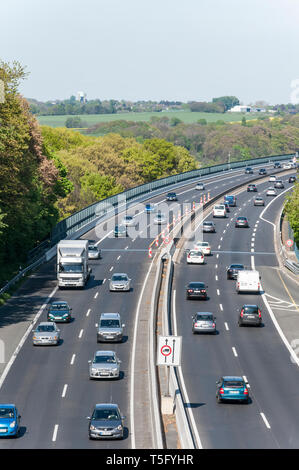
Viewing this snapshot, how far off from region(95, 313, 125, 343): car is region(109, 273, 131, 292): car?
14.1 metres

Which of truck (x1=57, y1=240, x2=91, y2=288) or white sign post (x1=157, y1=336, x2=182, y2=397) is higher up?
white sign post (x1=157, y1=336, x2=182, y2=397)

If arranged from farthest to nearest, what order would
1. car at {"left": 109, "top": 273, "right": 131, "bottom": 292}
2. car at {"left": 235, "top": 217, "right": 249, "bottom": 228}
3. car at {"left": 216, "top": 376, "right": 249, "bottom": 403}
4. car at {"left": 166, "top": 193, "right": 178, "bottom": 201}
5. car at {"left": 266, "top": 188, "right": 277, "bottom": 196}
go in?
1. car at {"left": 266, "top": 188, "right": 277, "bottom": 196}
2. car at {"left": 166, "top": 193, "right": 178, "bottom": 201}
3. car at {"left": 235, "top": 217, "right": 249, "bottom": 228}
4. car at {"left": 109, "top": 273, "right": 131, "bottom": 292}
5. car at {"left": 216, "top": 376, "right": 249, "bottom": 403}

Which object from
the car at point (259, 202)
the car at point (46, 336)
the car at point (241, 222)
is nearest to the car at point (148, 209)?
the car at point (241, 222)

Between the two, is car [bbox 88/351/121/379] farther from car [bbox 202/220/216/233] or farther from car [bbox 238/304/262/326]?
car [bbox 202/220/216/233]

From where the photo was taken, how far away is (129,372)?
4772 centimetres

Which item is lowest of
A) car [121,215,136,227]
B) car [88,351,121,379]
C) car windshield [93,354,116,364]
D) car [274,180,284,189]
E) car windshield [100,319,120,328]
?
car [274,180,284,189]

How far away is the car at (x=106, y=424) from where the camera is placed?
1405 inches

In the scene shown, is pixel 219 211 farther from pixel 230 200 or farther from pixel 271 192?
pixel 271 192

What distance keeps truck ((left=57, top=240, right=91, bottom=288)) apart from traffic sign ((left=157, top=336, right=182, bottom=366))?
30.8m

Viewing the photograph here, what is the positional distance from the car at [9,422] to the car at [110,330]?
58.2 ft

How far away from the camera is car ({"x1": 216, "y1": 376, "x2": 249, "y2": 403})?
41469 millimetres

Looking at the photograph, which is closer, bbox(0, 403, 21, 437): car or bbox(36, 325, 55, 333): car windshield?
bbox(0, 403, 21, 437): car

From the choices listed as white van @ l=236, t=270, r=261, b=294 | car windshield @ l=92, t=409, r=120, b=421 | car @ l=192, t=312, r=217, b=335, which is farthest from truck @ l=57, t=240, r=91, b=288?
car windshield @ l=92, t=409, r=120, b=421

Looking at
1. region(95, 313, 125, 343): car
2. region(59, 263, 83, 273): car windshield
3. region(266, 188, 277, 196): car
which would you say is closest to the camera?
region(95, 313, 125, 343): car
